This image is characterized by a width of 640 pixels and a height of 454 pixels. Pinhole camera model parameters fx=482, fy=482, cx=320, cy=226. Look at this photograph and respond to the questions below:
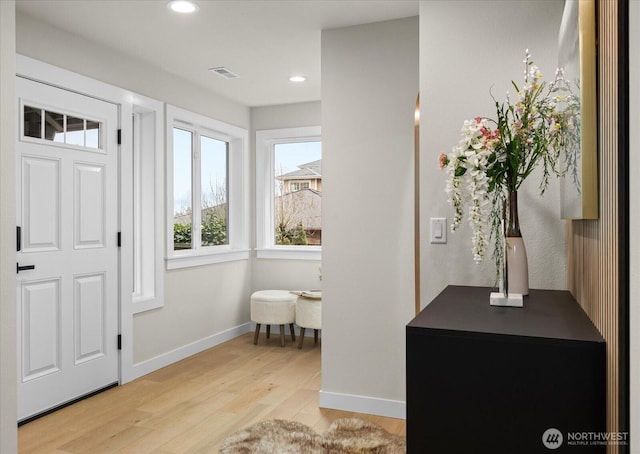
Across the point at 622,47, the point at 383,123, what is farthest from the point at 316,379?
the point at 622,47

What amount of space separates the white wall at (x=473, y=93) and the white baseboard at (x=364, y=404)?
0.99 m

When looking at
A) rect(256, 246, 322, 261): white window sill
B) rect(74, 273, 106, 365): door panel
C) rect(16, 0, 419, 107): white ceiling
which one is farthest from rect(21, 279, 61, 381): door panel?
rect(256, 246, 322, 261): white window sill

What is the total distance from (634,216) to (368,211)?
208 cm

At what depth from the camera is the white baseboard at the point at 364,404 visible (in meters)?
2.93

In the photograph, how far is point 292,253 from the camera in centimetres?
510

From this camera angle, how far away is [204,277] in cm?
454

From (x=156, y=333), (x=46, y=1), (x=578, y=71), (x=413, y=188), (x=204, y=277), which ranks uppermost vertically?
(x=46, y=1)

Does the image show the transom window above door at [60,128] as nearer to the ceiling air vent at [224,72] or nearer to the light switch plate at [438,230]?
the ceiling air vent at [224,72]

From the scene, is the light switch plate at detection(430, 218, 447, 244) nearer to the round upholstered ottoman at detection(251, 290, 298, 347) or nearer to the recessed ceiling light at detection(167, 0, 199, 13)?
the recessed ceiling light at detection(167, 0, 199, 13)

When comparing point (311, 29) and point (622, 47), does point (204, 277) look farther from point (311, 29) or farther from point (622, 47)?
point (622, 47)

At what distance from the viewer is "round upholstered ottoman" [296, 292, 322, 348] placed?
172 inches

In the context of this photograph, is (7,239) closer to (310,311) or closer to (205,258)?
(205,258)

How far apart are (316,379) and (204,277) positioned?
5.02ft

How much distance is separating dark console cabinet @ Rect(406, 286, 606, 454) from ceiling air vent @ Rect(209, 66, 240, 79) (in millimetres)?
3117
